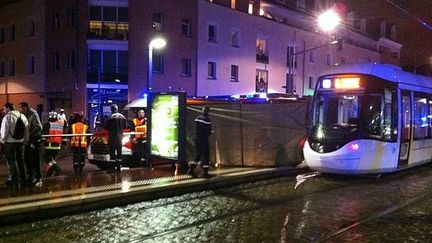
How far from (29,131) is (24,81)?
34622 mm

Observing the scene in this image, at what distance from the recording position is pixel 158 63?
38344 millimetres

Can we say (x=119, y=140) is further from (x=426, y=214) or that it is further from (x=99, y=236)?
(x=426, y=214)

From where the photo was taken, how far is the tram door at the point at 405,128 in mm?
15405

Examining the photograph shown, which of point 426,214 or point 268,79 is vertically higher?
point 268,79

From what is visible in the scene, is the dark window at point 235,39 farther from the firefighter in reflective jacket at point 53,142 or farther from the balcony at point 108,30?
the firefighter in reflective jacket at point 53,142

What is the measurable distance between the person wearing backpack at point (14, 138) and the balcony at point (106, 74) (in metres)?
26.0

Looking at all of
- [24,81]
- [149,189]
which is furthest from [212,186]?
[24,81]

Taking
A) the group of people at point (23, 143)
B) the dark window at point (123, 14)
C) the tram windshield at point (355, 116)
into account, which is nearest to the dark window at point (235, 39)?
the dark window at point (123, 14)

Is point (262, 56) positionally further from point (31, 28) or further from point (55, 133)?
point (55, 133)

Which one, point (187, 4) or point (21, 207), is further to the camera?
point (187, 4)

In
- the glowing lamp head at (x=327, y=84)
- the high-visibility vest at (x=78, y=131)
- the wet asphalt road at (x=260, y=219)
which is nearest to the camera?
the wet asphalt road at (x=260, y=219)

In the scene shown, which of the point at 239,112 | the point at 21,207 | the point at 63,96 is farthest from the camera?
the point at 63,96

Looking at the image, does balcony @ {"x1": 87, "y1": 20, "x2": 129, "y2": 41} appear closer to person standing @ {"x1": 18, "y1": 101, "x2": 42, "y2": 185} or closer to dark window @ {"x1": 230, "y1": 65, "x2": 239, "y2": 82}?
dark window @ {"x1": 230, "y1": 65, "x2": 239, "y2": 82}

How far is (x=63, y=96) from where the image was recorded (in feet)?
128
